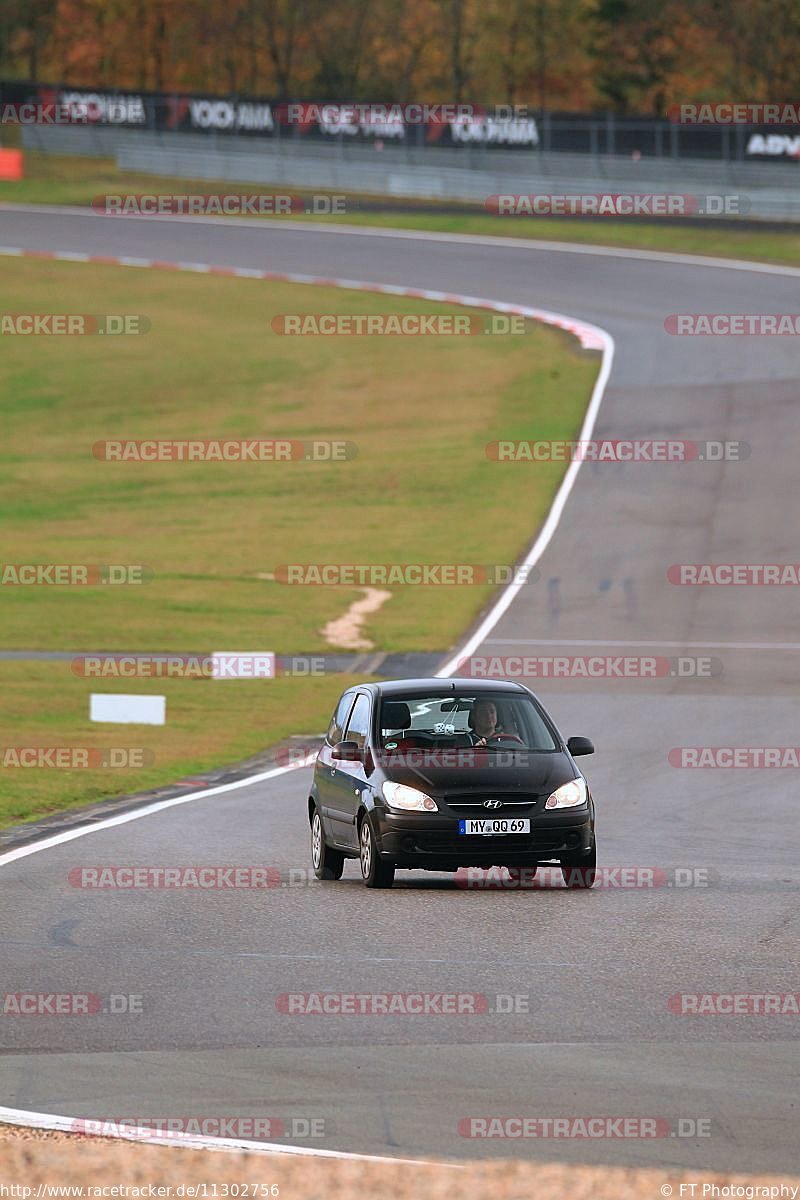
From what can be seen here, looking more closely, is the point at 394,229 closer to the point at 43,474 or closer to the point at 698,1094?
the point at 43,474

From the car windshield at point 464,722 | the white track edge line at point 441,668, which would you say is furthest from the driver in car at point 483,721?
the white track edge line at point 441,668

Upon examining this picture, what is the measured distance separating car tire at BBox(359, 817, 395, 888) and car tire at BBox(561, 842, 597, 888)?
1.30 metres

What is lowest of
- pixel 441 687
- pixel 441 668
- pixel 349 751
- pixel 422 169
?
pixel 441 668

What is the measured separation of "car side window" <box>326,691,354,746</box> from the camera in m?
15.7

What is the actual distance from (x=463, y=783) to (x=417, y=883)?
4.31 feet

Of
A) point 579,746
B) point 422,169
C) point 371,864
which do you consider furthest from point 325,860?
point 422,169

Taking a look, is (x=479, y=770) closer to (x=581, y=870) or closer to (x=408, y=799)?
(x=408, y=799)

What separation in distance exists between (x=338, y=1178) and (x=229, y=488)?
36362mm

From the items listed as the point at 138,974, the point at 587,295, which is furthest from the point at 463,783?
the point at 587,295

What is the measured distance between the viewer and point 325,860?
48.7ft

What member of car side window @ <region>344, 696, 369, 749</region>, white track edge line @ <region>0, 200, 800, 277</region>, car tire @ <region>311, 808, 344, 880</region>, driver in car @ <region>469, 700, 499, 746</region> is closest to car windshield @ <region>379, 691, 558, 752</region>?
driver in car @ <region>469, 700, 499, 746</region>

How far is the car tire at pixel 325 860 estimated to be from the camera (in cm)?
1484

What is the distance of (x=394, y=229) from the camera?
6575 centimetres

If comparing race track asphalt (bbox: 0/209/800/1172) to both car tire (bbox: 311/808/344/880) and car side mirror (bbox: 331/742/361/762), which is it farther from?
car side mirror (bbox: 331/742/361/762)
